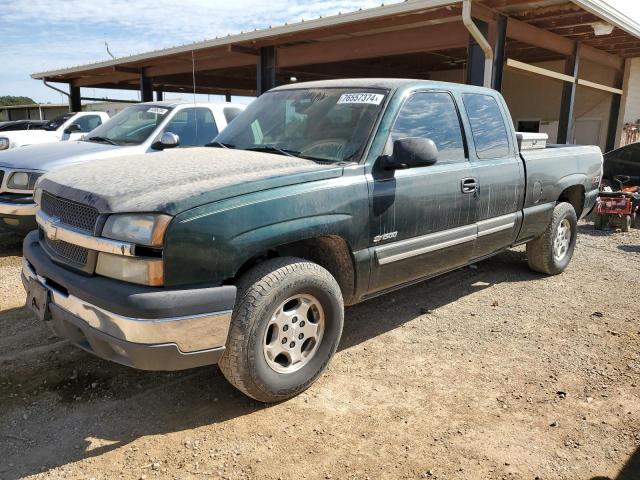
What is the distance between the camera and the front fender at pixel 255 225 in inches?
101

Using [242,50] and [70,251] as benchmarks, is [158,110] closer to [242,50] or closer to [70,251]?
[70,251]

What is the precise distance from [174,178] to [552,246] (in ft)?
14.4

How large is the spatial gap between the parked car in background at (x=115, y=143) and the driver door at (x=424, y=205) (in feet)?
8.96

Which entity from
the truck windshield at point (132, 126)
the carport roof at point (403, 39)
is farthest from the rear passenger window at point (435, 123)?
the carport roof at point (403, 39)

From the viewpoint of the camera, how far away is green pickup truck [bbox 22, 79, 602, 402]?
256 centimetres

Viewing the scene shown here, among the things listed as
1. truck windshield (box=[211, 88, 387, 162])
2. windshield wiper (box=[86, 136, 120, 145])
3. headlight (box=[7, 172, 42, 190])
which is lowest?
headlight (box=[7, 172, 42, 190])

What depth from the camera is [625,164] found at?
11.0m

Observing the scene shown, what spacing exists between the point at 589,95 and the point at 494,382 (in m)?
15.6

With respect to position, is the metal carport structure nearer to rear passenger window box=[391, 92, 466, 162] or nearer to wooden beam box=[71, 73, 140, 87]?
wooden beam box=[71, 73, 140, 87]

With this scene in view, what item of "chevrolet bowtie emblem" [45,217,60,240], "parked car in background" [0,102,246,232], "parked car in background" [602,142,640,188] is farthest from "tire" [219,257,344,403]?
"parked car in background" [602,142,640,188]


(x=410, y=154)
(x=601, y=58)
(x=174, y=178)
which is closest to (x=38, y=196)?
(x=174, y=178)

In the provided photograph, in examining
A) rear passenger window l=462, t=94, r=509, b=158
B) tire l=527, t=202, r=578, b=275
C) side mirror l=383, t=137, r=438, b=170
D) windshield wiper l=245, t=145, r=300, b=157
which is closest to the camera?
side mirror l=383, t=137, r=438, b=170

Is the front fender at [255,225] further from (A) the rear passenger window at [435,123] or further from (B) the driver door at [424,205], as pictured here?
(A) the rear passenger window at [435,123]

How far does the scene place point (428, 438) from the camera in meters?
2.84
